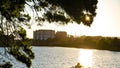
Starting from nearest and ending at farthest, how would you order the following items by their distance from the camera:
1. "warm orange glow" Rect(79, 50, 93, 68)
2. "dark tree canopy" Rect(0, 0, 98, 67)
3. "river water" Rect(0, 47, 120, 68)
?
"dark tree canopy" Rect(0, 0, 98, 67) → "river water" Rect(0, 47, 120, 68) → "warm orange glow" Rect(79, 50, 93, 68)

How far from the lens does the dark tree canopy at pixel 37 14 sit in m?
12.9

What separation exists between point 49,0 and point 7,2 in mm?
1657

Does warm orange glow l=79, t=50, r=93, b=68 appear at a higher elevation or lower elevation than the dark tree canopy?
lower

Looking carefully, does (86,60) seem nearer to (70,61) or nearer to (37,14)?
(70,61)

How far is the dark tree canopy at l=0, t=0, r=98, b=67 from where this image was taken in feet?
42.4

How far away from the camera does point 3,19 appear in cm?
1450

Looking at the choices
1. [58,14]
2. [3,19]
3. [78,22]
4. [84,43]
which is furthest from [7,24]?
[84,43]

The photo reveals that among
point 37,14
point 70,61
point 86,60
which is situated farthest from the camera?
point 86,60

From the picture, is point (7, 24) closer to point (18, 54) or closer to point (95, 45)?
point (18, 54)

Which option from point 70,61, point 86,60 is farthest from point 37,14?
point 86,60

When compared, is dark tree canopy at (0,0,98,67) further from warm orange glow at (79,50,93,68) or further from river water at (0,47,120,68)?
warm orange glow at (79,50,93,68)

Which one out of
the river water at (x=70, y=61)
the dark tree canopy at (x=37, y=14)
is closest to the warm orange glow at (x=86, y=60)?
the river water at (x=70, y=61)

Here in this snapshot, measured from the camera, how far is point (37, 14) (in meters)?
14.4

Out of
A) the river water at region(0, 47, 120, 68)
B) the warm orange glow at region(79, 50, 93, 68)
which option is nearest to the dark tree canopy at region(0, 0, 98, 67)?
the river water at region(0, 47, 120, 68)
